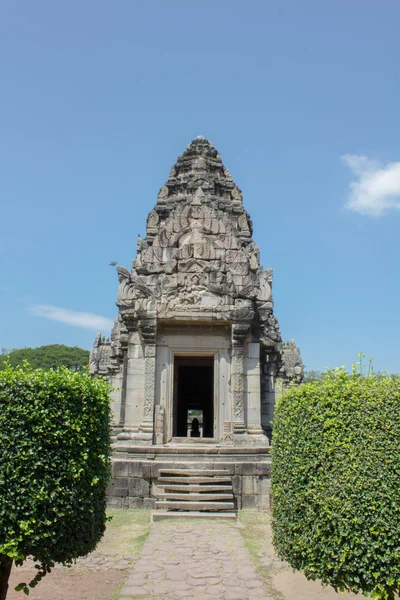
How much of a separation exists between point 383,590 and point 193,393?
21.3 m

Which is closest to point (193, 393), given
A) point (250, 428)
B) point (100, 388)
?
point (250, 428)

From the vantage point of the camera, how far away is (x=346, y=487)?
5312mm

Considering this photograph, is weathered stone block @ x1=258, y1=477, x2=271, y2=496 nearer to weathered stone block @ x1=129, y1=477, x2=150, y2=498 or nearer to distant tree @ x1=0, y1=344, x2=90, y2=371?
weathered stone block @ x1=129, y1=477, x2=150, y2=498

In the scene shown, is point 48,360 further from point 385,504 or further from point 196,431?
point 385,504

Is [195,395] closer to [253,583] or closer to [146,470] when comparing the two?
[146,470]

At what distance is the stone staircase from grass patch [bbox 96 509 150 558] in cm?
42

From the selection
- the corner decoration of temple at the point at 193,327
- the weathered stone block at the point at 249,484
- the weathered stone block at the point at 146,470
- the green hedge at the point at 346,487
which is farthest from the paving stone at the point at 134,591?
the corner decoration of temple at the point at 193,327

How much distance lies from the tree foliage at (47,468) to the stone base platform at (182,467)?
600 cm

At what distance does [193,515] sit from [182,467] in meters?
1.53

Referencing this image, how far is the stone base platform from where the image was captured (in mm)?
11914

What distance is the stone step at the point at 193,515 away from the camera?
34.9ft

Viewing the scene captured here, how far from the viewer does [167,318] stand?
13438 mm

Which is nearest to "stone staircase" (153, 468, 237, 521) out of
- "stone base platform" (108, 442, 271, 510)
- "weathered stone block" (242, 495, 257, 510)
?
"stone base platform" (108, 442, 271, 510)

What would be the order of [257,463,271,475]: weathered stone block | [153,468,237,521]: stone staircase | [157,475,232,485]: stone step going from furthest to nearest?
1. [257,463,271,475]: weathered stone block
2. [157,475,232,485]: stone step
3. [153,468,237,521]: stone staircase
